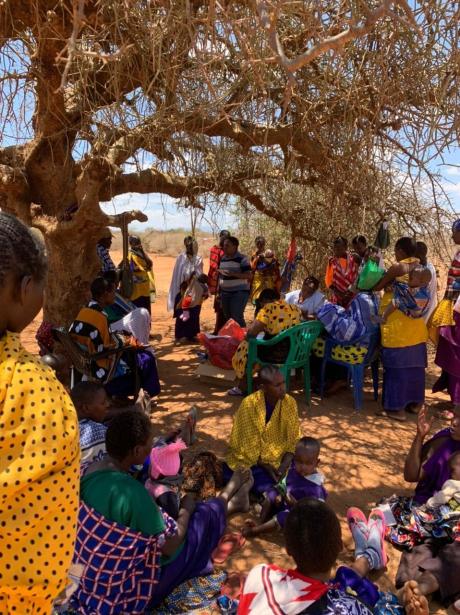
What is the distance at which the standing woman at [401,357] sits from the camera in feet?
16.7

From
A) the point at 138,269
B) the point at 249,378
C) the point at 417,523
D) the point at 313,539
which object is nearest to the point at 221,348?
the point at 249,378

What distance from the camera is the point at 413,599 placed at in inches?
97.1

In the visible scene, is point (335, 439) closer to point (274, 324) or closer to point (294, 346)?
point (294, 346)

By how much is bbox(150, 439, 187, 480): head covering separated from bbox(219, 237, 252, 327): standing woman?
13.6ft

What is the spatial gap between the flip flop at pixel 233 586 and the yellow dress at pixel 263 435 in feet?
3.51

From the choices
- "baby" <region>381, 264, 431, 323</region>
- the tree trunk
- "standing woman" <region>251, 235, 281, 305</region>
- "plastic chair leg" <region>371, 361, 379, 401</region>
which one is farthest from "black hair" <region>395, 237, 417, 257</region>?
"standing woman" <region>251, 235, 281, 305</region>

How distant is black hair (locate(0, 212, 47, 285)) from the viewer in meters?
1.22

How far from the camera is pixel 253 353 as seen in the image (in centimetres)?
523

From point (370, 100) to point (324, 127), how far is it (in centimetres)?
53

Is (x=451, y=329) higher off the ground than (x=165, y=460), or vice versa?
(x=451, y=329)

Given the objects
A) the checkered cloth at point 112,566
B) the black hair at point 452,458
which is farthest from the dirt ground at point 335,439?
the checkered cloth at point 112,566

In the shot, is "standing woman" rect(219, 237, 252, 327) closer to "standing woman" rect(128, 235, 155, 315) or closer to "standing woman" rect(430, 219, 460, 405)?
"standing woman" rect(128, 235, 155, 315)

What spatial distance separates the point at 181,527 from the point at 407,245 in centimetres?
346

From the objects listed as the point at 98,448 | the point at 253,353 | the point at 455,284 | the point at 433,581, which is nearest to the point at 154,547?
the point at 98,448
